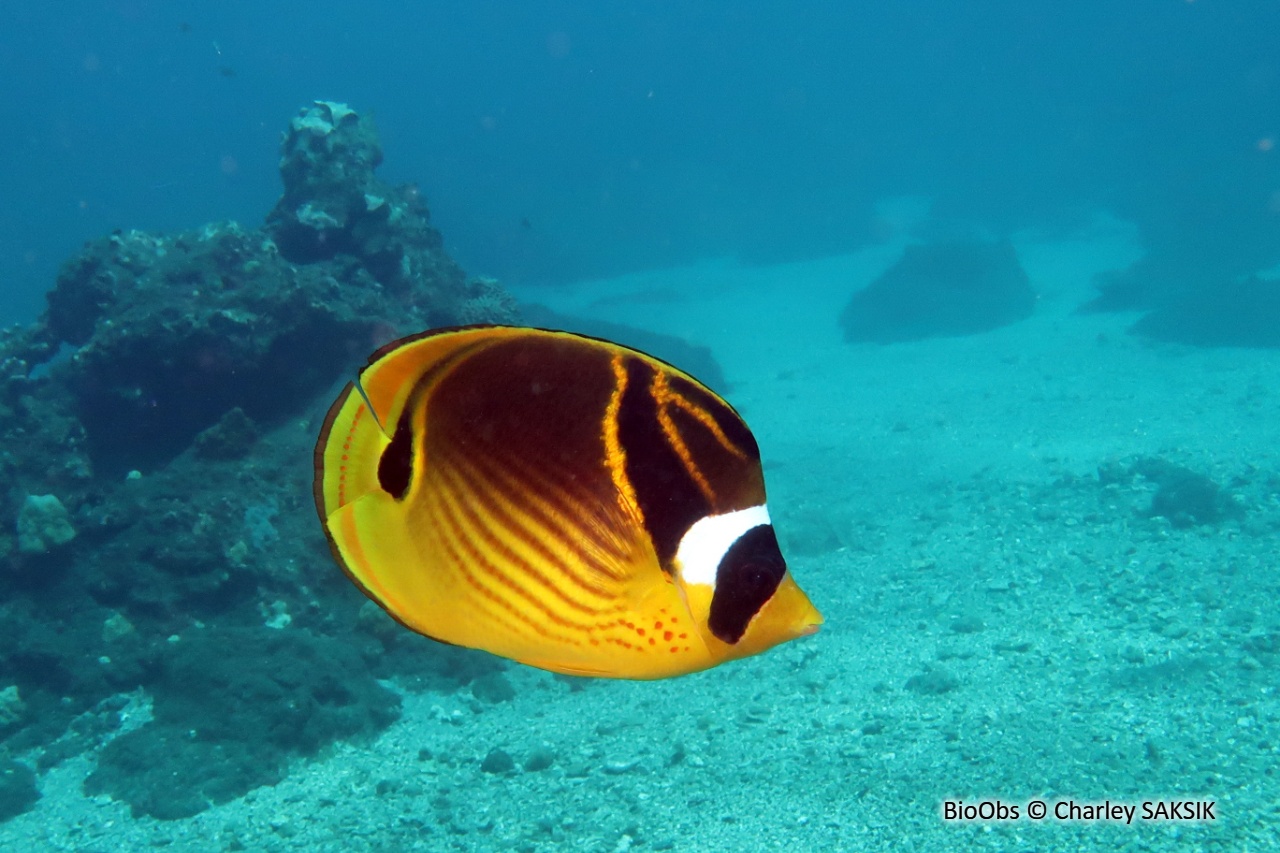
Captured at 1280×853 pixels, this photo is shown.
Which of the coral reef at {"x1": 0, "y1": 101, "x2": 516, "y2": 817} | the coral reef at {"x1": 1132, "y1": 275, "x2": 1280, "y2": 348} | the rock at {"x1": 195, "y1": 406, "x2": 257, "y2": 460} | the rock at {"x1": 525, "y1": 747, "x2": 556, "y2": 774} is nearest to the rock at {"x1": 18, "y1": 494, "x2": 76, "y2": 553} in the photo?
the coral reef at {"x1": 0, "y1": 101, "x2": 516, "y2": 817}

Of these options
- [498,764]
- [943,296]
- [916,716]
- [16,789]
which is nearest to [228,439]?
[16,789]

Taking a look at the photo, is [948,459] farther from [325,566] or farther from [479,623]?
[479,623]

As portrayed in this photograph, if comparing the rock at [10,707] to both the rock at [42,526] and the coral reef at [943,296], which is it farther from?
the coral reef at [943,296]

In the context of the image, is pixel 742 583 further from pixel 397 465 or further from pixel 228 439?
pixel 228 439

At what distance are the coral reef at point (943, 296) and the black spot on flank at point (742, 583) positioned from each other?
2562 centimetres

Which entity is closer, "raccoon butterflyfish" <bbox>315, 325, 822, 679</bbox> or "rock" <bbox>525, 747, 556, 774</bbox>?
"raccoon butterflyfish" <bbox>315, 325, 822, 679</bbox>

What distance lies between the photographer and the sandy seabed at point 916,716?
16.1 feet

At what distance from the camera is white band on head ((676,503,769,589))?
2.53ft

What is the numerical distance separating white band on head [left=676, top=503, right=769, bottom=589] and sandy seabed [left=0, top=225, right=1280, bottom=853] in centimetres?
483

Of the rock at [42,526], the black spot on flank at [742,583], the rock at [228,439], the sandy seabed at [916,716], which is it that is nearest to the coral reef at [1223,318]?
the sandy seabed at [916,716]

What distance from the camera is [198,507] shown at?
825 centimetres

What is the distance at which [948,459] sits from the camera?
13055mm

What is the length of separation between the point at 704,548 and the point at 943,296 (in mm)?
29099

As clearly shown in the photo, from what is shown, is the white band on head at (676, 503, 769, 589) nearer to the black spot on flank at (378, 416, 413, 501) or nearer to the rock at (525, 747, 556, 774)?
the black spot on flank at (378, 416, 413, 501)
